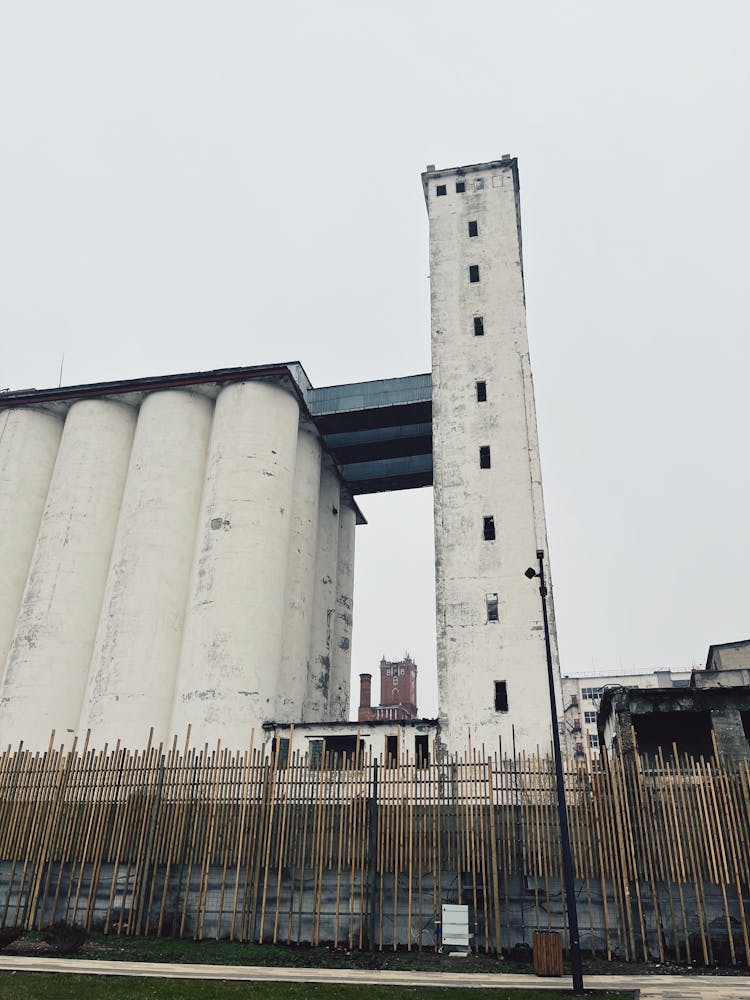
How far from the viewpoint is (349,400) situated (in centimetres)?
5028

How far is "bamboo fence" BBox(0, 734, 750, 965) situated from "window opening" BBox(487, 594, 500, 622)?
16546 millimetres

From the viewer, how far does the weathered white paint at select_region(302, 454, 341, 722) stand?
160 feet

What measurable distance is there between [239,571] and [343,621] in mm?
15464

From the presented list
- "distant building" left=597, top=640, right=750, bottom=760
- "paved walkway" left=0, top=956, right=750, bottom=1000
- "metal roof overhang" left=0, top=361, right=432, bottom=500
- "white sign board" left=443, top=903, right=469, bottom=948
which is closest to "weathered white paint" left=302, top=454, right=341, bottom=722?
"metal roof overhang" left=0, top=361, right=432, bottom=500

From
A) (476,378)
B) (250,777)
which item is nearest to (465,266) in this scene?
(476,378)

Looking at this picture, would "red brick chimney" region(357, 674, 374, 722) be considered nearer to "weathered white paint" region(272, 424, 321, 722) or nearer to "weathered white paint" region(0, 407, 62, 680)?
"weathered white paint" region(272, 424, 321, 722)

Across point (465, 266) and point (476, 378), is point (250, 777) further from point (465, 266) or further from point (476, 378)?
point (465, 266)

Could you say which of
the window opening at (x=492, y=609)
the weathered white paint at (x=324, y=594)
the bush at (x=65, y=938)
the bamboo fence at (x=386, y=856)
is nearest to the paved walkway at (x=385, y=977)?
the bush at (x=65, y=938)

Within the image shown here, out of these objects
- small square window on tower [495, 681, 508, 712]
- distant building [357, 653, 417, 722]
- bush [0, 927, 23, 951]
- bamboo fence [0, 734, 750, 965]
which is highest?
distant building [357, 653, 417, 722]

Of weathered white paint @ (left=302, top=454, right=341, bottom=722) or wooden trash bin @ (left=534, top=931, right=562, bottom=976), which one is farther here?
weathered white paint @ (left=302, top=454, right=341, bottom=722)

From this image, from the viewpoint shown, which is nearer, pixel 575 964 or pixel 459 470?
pixel 575 964

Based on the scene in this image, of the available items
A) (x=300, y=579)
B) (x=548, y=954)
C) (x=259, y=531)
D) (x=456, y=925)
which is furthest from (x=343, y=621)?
(x=548, y=954)

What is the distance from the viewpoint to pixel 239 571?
4069 centimetres

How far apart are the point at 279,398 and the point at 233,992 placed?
120 feet
